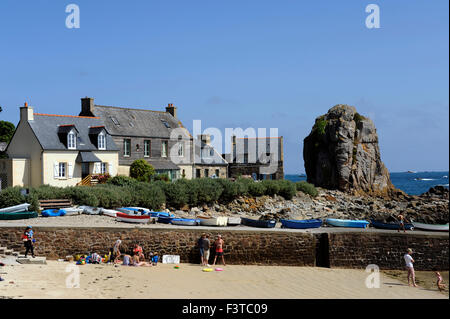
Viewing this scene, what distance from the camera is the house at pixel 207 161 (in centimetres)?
5175

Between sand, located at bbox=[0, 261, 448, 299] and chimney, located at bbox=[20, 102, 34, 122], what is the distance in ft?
60.1

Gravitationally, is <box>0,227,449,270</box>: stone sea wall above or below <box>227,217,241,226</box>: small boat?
below

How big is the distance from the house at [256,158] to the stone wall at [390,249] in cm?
3587

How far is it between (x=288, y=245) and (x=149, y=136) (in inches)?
996

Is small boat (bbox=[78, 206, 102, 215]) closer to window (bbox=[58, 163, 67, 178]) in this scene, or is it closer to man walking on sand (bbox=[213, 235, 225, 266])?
window (bbox=[58, 163, 67, 178])

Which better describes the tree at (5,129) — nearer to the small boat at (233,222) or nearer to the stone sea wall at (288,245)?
the stone sea wall at (288,245)

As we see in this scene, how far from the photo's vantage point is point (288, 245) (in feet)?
78.8

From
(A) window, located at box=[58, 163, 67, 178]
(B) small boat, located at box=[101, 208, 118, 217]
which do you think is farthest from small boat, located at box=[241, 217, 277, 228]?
(A) window, located at box=[58, 163, 67, 178]

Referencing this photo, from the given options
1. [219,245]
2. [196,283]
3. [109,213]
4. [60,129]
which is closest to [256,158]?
[60,129]

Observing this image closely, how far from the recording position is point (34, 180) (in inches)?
1475

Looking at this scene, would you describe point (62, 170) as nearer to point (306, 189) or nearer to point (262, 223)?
point (262, 223)

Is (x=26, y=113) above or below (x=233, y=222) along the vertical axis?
above

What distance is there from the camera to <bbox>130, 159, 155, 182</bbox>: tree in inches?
1695
